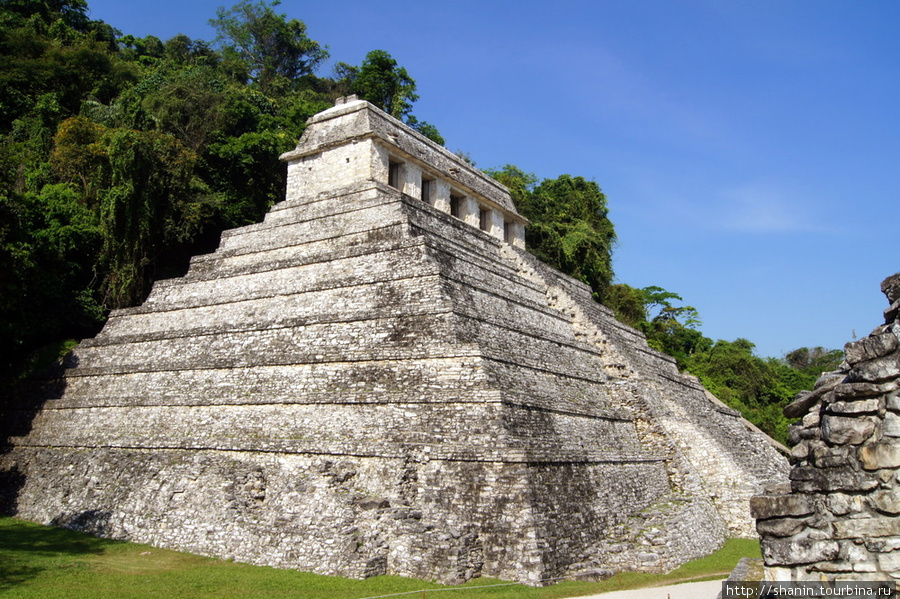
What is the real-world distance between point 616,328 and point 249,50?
43.3 metres

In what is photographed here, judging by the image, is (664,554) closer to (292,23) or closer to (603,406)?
(603,406)

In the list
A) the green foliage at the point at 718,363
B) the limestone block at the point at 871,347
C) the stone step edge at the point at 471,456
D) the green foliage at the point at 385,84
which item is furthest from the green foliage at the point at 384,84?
the limestone block at the point at 871,347

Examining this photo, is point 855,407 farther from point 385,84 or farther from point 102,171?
point 385,84

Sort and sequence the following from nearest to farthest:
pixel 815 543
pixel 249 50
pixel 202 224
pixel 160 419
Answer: pixel 815 543 < pixel 160 419 < pixel 202 224 < pixel 249 50

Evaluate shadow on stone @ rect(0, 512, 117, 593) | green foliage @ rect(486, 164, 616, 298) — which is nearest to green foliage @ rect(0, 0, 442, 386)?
shadow on stone @ rect(0, 512, 117, 593)

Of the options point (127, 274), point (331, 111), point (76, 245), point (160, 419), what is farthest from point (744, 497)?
point (76, 245)

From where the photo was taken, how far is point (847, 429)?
17.2 ft

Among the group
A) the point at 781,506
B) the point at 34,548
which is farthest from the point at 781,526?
the point at 34,548

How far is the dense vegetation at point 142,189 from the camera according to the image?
20000mm

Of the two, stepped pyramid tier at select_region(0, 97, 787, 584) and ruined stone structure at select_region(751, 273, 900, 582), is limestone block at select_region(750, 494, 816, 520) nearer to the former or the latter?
ruined stone structure at select_region(751, 273, 900, 582)

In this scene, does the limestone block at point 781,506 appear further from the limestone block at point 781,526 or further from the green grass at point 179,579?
the green grass at point 179,579

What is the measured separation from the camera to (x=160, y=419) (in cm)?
1466

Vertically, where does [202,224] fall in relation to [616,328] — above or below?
above

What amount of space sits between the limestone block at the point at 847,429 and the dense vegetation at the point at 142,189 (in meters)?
18.0
